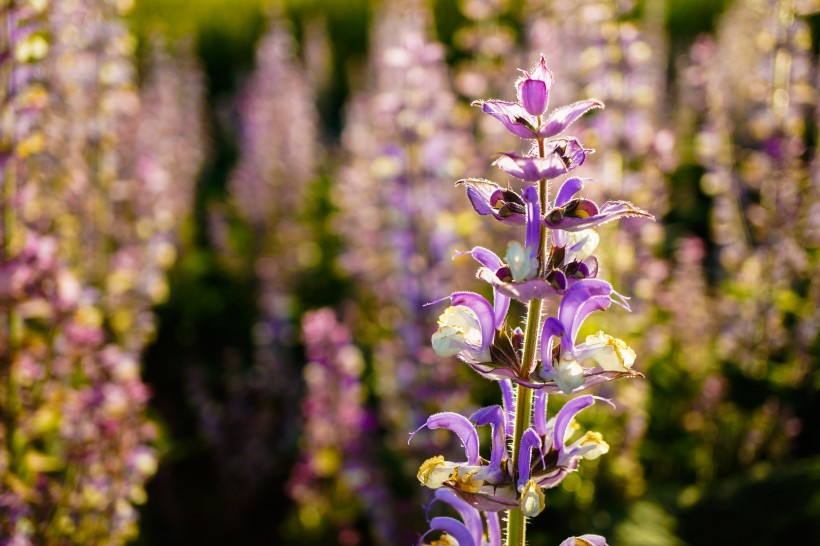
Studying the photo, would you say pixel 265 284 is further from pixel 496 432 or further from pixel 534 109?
pixel 534 109

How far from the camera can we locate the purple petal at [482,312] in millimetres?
1644

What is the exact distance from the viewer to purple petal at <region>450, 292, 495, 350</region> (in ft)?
5.39

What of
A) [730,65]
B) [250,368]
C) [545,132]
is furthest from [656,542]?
[730,65]

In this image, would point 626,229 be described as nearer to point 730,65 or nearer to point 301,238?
point 301,238

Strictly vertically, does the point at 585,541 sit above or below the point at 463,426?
below

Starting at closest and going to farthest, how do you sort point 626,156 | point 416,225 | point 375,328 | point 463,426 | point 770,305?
point 463,426 → point 770,305 → point 416,225 → point 626,156 → point 375,328

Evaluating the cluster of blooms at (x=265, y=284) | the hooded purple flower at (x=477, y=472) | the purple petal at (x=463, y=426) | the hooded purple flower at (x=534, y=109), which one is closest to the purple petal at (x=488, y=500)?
the hooded purple flower at (x=477, y=472)

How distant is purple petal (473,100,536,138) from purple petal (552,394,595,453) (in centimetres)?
57

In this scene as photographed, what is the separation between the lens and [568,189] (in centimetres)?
163

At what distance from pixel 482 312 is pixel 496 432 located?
0.85 feet

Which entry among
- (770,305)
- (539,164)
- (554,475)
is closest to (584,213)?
(539,164)

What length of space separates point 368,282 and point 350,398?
1898 millimetres

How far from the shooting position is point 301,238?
7.38 m

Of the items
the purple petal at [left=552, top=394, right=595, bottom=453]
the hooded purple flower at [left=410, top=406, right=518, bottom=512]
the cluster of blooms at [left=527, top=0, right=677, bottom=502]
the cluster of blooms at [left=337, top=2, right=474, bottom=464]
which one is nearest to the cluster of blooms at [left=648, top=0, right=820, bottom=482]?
the cluster of blooms at [left=527, top=0, right=677, bottom=502]
